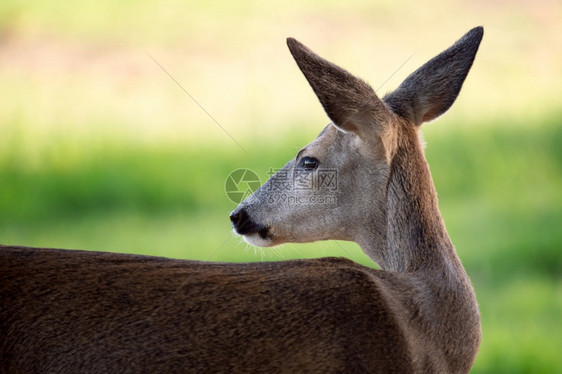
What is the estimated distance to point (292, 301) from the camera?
11.7 ft

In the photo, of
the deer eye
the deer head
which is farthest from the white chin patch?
the deer eye

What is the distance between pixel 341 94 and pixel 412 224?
0.67 metres

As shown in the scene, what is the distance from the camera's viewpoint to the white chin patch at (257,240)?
16.1 feet

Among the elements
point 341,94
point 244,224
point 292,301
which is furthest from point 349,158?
point 292,301

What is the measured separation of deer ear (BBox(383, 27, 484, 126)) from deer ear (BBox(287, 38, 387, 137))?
32 cm

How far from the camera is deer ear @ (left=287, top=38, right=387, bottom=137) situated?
4.17 metres

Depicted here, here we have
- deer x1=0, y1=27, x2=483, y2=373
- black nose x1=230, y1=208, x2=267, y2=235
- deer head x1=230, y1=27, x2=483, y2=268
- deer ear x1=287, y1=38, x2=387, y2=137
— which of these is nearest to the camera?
deer x1=0, y1=27, x2=483, y2=373

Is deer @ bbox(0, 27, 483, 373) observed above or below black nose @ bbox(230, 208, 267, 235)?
below

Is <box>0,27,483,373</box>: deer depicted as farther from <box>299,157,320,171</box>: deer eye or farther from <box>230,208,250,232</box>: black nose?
<box>230,208,250,232</box>: black nose

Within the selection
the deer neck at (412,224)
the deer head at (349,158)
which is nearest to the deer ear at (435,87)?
the deer head at (349,158)

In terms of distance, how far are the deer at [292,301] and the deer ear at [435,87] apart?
0.25 m

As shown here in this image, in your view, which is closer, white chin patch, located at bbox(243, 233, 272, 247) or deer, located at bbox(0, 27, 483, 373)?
deer, located at bbox(0, 27, 483, 373)

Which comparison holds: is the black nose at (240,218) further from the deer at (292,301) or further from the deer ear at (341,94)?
the deer ear at (341,94)

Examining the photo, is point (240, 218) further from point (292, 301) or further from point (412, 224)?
point (292, 301)
